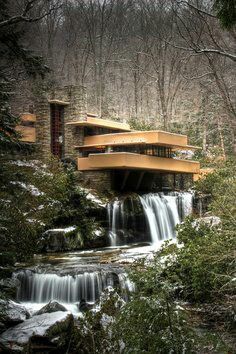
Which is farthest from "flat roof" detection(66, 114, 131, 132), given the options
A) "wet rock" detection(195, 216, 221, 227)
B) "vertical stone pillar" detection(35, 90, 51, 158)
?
"wet rock" detection(195, 216, 221, 227)

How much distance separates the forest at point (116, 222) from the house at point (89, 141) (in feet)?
1.33

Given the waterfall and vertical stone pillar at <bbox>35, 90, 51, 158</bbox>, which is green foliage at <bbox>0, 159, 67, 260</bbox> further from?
vertical stone pillar at <bbox>35, 90, 51, 158</bbox>

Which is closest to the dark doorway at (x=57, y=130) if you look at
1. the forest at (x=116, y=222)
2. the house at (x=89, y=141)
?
the house at (x=89, y=141)

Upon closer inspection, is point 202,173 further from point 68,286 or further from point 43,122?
point 68,286

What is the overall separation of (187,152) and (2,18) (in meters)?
26.0

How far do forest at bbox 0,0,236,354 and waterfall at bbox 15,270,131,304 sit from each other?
29 millimetres

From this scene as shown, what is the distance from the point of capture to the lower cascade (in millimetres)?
19781

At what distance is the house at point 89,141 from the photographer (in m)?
23.2

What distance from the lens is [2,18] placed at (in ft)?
28.6

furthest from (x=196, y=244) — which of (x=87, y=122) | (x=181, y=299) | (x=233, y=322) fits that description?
(x=87, y=122)

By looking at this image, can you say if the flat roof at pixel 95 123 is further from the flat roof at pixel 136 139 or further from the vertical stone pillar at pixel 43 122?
the vertical stone pillar at pixel 43 122

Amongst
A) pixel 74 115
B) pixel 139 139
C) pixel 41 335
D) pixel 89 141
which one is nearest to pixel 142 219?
pixel 139 139

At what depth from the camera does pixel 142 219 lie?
20594 millimetres

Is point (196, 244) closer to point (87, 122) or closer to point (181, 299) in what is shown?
point (181, 299)
